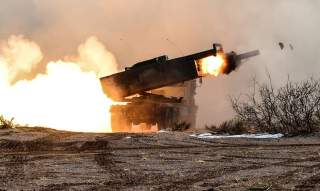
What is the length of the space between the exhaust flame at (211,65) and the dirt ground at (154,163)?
6.76 m

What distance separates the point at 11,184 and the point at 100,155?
13.5 feet

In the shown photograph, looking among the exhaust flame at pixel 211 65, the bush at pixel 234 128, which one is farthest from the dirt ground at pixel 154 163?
the exhaust flame at pixel 211 65

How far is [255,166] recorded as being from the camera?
10.5m

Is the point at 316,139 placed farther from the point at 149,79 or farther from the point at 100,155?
the point at 149,79

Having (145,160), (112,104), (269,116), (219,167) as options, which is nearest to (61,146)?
(145,160)

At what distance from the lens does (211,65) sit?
23.0 meters

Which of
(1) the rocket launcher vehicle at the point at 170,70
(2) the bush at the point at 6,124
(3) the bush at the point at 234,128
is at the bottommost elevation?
(3) the bush at the point at 234,128

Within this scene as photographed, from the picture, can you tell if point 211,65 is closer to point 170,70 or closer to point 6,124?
point 170,70

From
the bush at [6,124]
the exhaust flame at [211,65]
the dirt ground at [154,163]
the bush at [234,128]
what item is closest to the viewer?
the dirt ground at [154,163]

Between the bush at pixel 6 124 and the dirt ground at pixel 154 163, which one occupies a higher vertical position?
the bush at pixel 6 124

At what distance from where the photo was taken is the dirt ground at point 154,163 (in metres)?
8.71

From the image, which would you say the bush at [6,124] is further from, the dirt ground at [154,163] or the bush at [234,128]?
the bush at [234,128]

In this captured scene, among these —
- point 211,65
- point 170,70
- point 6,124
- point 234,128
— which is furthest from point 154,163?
point 170,70

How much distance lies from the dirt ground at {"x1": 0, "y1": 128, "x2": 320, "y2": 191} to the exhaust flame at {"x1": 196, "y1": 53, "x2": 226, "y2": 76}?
6.76m
